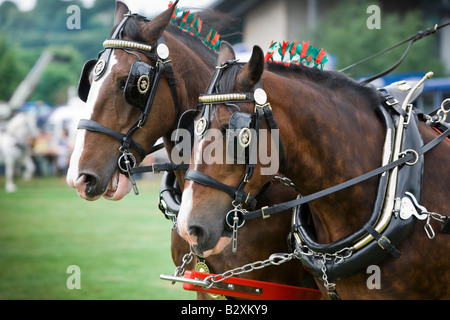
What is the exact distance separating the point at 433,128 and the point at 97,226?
31.2 feet

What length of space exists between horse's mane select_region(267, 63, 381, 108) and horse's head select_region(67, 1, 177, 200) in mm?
748

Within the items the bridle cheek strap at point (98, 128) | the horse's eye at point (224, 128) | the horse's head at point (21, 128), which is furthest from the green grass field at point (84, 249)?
the horse's head at point (21, 128)

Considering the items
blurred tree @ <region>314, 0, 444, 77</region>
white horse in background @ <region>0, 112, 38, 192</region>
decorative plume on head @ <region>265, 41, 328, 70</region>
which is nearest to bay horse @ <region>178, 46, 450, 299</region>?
decorative plume on head @ <region>265, 41, 328, 70</region>

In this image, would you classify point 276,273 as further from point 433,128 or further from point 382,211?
point 433,128

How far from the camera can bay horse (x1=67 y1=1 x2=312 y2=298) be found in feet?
10.5

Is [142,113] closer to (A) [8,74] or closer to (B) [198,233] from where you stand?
(B) [198,233]

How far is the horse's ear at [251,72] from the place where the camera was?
2.59 meters

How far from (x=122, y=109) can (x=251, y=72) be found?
37.7 inches

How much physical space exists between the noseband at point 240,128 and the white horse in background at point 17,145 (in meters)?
17.1

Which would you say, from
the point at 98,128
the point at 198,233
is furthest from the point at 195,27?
the point at 198,233

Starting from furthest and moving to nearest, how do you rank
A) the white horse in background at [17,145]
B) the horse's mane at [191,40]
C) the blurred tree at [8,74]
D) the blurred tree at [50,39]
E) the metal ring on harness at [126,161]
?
1. the blurred tree at [50,39]
2. the blurred tree at [8,74]
3. the white horse in background at [17,145]
4. the horse's mane at [191,40]
5. the metal ring on harness at [126,161]

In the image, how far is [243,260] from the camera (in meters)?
3.46

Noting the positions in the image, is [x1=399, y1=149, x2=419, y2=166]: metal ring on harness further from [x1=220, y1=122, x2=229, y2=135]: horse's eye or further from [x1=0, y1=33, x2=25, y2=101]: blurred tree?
[x1=0, y1=33, x2=25, y2=101]: blurred tree

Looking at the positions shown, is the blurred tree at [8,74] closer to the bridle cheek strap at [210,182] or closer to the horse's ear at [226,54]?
the horse's ear at [226,54]
